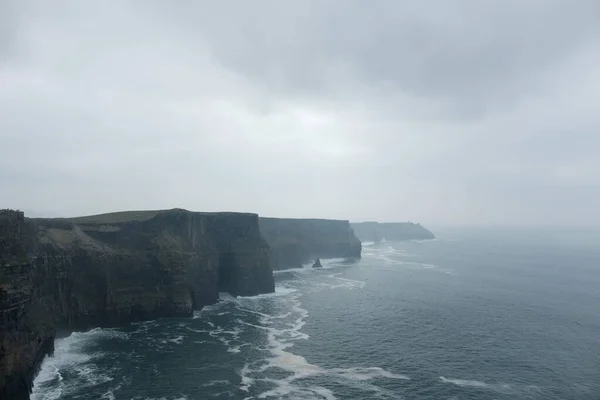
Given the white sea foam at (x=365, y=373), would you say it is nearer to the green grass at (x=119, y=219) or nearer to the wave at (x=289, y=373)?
the wave at (x=289, y=373)

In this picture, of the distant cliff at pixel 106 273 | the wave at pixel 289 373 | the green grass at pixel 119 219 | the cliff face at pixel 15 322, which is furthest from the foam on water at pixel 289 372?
the green grass at pixel 119 219

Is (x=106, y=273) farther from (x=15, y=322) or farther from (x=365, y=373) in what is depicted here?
(x=365, y=373)

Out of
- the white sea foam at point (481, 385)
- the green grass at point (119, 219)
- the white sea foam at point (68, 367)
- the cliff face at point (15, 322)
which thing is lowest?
the white sea foam at point (481, 385)

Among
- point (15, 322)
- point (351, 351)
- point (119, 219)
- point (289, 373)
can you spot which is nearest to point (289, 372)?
point (289, 373)

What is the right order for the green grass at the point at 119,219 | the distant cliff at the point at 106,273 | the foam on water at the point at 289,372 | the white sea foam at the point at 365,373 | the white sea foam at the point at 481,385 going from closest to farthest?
the distant cliff at the point at 106,273
the foam on water at the point at 289,372
the white sea foam at the point at 481,385
the white sea foam at the point at 365,373
the green grass at the point at 119,219

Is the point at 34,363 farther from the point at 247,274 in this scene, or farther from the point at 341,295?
the point at 341,295

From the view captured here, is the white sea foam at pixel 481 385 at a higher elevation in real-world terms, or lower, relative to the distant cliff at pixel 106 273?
lower

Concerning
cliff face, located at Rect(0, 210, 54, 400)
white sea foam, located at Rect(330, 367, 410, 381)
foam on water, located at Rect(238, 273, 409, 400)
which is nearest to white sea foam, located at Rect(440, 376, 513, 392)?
white sea foam, located at Rect(330, 367, 410, 381)
